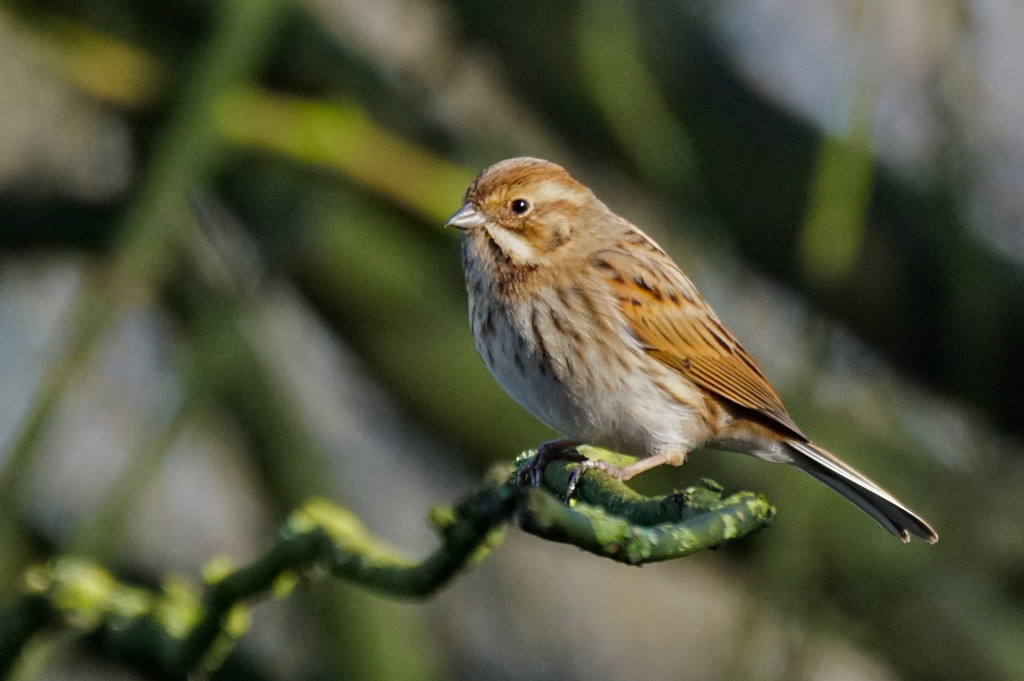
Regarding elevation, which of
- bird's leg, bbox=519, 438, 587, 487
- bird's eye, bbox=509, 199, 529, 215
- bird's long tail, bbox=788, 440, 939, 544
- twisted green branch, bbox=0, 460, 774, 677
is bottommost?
twisted green branch, bbox=0, 460, 774, 677

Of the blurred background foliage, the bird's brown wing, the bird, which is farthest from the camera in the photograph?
the blurred background foliage

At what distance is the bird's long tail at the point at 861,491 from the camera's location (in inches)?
101

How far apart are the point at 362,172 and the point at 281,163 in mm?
214

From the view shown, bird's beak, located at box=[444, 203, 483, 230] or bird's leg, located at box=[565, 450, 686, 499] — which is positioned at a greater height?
bird's beak, located at box=[444, 203, 483, 230]

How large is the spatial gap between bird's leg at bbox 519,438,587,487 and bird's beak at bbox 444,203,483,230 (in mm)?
459

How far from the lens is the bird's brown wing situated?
310cm

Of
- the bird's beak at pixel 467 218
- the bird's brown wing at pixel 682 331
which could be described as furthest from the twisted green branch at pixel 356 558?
the bird's brown wing at pixel 682 331

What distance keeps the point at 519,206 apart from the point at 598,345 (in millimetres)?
331

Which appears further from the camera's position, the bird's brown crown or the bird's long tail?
the bird's brown crown

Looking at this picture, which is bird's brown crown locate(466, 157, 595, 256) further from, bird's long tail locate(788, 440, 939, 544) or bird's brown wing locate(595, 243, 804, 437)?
bird's long tail locate(788, 440, 939, 544)

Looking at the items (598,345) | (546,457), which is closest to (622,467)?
(546,457)

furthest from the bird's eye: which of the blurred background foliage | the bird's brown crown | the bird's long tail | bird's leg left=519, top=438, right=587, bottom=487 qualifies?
the bird's long tail

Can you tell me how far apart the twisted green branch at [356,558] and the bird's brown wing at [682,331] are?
27.9 inches

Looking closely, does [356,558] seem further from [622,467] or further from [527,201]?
[527,201]
